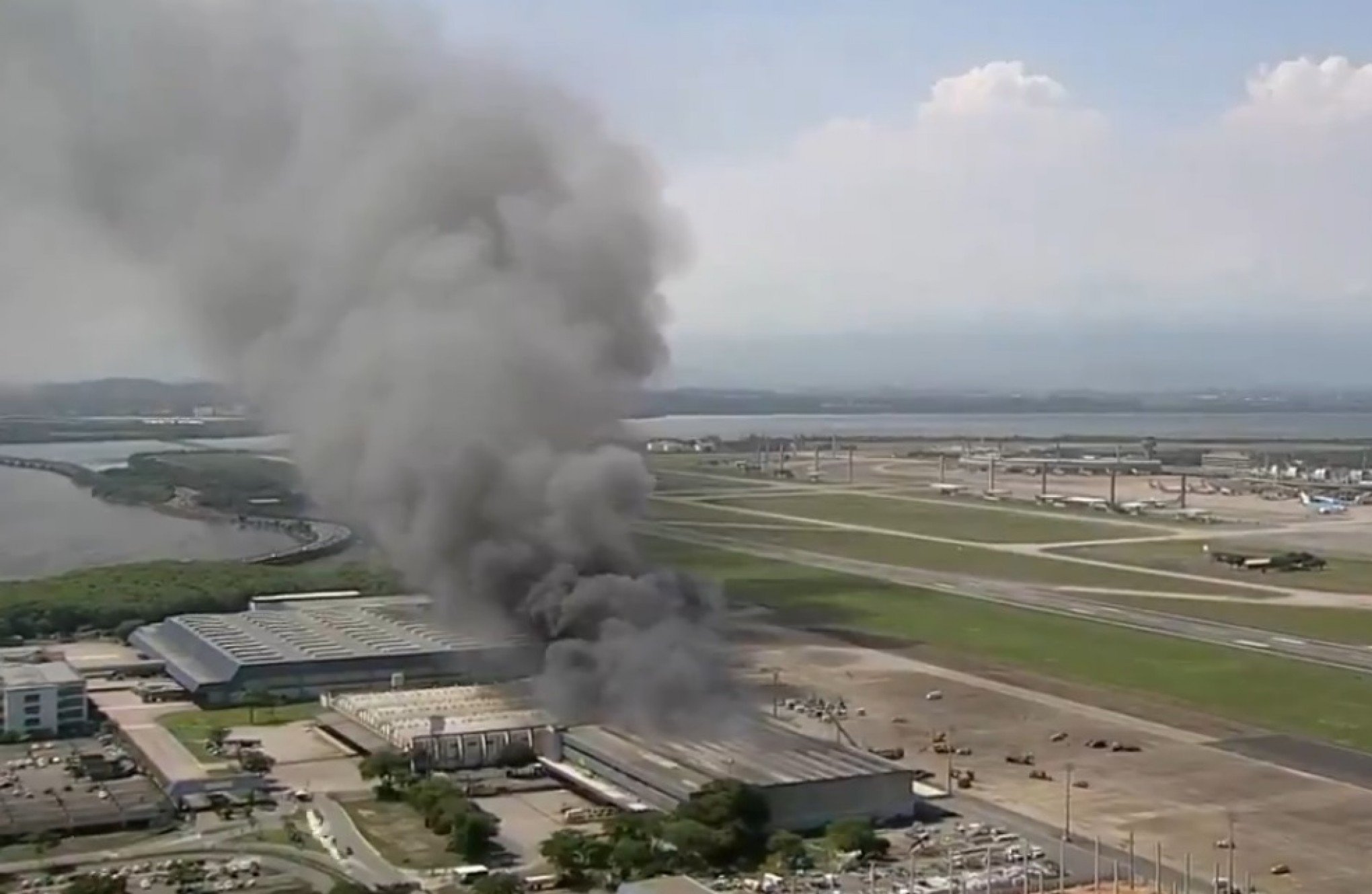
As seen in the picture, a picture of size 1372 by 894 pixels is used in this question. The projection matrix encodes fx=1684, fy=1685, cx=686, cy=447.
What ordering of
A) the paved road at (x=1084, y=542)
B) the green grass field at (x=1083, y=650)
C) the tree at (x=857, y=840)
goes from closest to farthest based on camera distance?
the tree at (x=857, y=840), the green grass field at (x=1083, y=650), the paved road at (x=1084, y=542)

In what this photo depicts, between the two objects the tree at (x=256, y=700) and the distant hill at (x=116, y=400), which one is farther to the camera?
the distant hill at (x=116, y=400)

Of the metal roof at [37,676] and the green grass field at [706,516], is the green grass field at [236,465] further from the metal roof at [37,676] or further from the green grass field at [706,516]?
the metal roof at [37,676]

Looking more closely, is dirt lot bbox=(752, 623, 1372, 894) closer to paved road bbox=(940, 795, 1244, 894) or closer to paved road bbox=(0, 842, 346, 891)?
paved road bbox=(940, 795, 1244, 894)

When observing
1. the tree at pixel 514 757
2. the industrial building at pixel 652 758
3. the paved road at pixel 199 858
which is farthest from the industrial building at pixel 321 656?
the paved road at pixel 199 858

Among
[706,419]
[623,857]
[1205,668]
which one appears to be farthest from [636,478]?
[706,419]

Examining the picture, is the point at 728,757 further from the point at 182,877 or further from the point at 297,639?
the point at 297,639

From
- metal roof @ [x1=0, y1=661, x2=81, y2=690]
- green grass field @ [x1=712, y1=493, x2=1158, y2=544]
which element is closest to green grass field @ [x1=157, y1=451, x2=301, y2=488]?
green grass field @ [x1=712, y1=493, x2=1158, y2=544]

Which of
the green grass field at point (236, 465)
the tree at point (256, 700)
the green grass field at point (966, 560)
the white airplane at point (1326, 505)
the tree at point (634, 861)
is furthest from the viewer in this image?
the green grass field at point (236, 465)
